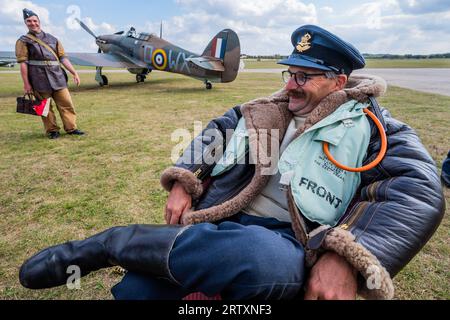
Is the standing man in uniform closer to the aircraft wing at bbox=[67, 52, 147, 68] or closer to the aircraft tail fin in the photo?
the aircraft tail fin

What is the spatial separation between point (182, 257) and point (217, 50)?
49.5ft

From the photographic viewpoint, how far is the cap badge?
1931 millimetres

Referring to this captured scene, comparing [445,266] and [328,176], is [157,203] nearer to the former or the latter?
[328,176]

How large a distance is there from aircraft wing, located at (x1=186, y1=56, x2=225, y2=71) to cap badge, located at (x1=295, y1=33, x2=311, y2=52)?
13.4 m

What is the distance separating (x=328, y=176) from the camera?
1.56 m

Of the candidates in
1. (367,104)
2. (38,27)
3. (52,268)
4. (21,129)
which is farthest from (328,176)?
(21,129)

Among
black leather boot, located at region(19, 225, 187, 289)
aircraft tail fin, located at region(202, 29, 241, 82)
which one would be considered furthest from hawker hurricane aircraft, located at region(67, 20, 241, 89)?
black leather boot, located at region(19, 225, 187, 289)

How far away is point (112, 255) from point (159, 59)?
16.0 meters

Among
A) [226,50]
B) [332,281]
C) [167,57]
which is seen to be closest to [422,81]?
[226,50]

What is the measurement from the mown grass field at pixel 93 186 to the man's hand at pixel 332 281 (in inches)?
52.1

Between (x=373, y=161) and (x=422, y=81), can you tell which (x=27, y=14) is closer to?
(x=373, y=161)

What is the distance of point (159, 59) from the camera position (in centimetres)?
1625

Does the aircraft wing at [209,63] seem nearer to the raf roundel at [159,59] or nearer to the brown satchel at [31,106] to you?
the raf roundel at [159,59]

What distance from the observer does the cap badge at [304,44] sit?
193cm
